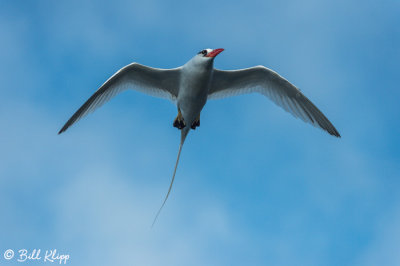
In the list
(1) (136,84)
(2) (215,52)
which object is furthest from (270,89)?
(1) (136,84)

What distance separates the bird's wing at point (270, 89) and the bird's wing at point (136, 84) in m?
1.22

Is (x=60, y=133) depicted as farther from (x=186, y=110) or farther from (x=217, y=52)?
(x=217, y=52)

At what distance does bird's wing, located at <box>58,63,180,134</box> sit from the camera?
451 inches

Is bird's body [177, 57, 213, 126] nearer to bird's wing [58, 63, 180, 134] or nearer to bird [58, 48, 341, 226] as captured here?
bird [58, 48, 341, 226]

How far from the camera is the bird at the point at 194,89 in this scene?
36.6ft

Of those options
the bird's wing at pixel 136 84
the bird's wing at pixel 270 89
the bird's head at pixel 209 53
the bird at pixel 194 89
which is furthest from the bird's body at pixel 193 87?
the bird's wing at pixel 270 89

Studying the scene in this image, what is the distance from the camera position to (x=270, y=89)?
12.3m

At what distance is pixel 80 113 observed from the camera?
11445 mm

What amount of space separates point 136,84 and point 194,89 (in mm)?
2079

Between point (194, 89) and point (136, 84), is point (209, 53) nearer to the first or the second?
point (194, 89)

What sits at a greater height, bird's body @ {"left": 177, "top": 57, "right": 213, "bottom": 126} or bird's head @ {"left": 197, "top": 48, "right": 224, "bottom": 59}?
bird's head @ {"left": 197, "top": 48, "right": 224, "bottom": 59}

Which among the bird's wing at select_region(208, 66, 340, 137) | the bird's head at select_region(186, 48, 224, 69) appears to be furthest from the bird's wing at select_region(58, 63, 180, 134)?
the bird's wing at select_region(208, 66, 340, 137)

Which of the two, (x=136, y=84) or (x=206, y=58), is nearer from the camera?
(x=206, y=58)

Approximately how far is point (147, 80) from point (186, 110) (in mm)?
1584
